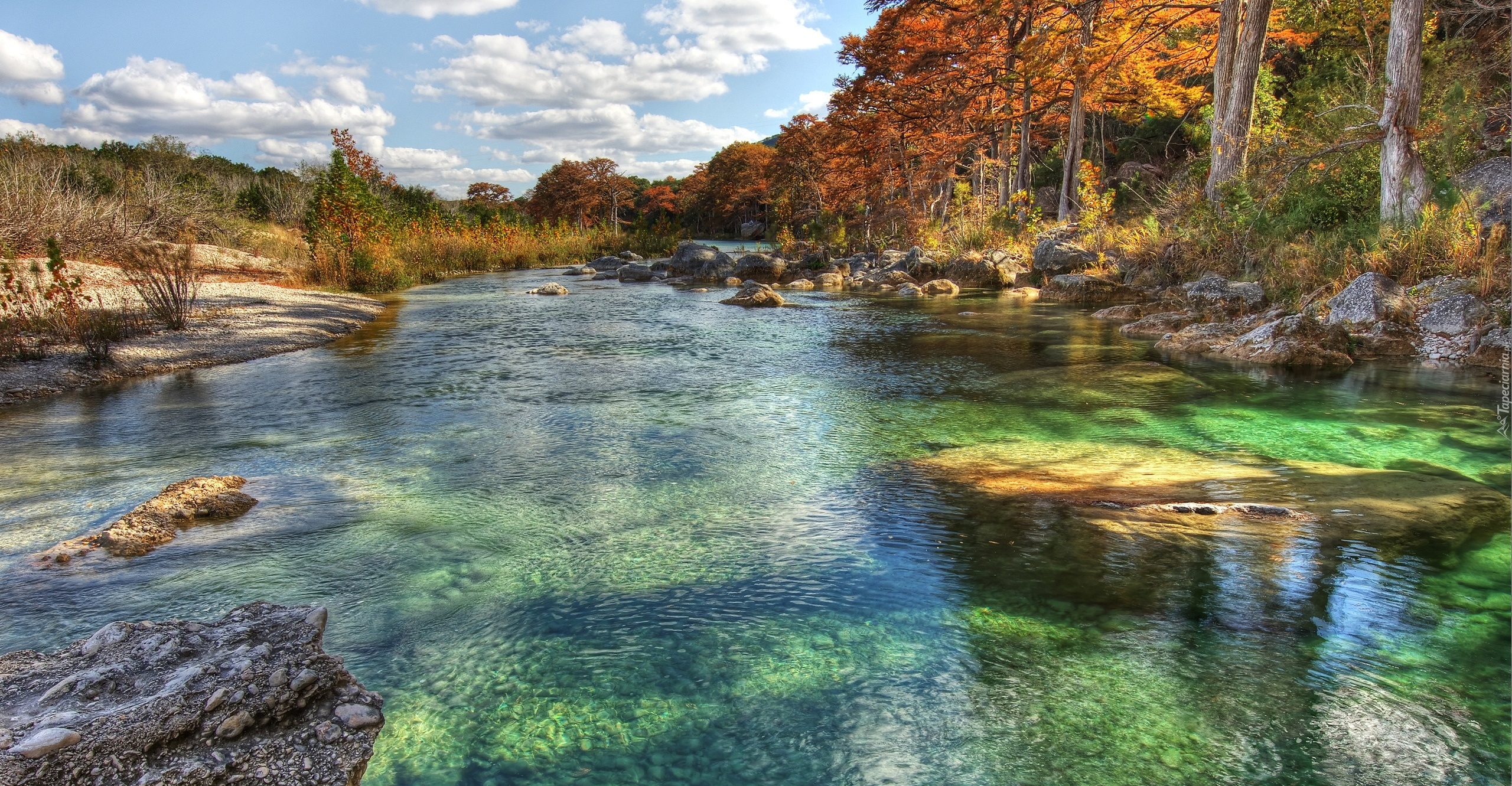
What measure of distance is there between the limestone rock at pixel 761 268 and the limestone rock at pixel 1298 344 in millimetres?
17339

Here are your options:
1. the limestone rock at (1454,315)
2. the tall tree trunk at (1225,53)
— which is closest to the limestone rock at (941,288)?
the tall tree trunk at (1225,53)

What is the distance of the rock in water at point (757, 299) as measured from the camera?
16.8 metres

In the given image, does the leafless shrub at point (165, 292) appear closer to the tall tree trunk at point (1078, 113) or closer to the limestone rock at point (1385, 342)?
the limestone rock at point (1385, 342)

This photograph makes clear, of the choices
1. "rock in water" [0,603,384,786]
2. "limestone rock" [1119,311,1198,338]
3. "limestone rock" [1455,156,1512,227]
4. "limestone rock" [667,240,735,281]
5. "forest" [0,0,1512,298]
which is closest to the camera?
"rock in water" [0,603,384,786]

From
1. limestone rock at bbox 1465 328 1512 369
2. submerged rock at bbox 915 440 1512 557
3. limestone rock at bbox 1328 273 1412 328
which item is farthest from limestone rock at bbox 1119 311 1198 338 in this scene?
submerged rock at bbox 915 440 1512 557

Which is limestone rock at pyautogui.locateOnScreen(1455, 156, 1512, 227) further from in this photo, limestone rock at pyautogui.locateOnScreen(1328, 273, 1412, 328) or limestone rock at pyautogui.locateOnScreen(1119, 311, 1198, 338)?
limestone rock at pyautogui.locateOnScreen(1119, 311, 1198, 338)

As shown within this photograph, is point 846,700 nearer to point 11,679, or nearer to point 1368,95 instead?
point 11,679

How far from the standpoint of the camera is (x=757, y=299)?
16875mm

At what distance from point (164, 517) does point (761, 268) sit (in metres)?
22.5

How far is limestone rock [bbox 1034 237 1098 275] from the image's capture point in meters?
17.2

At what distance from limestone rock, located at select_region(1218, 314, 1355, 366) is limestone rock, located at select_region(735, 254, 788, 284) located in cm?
1734

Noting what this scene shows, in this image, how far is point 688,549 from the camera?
4.21m

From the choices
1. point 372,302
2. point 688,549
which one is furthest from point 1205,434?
point 372,302

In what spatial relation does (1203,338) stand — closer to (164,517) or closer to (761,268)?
(164,517)
